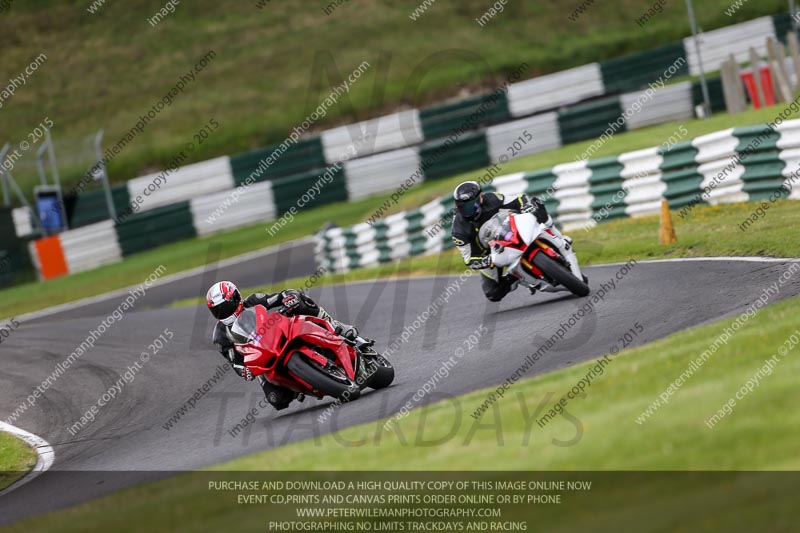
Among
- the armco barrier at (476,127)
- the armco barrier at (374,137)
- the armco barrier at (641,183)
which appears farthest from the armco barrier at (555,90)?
the armco barrier at (641,183)

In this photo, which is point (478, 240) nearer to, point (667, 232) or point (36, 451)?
point (667, 232)

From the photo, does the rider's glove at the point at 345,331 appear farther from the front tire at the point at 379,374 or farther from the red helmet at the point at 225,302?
the red helmet at the point at 225,302

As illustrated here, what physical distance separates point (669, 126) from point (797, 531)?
872 inches

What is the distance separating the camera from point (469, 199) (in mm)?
12672

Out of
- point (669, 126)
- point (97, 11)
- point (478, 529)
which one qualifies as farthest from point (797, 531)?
point (97, 11)

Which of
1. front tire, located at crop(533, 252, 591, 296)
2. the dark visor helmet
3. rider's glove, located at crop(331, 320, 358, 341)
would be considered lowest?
front tire, located at crop(533, 252, 591, 296)

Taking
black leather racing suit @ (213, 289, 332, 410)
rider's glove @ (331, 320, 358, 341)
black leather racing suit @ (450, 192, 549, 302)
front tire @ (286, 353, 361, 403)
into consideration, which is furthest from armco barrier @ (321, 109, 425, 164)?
front tire @ (286, 353, 361, 403)

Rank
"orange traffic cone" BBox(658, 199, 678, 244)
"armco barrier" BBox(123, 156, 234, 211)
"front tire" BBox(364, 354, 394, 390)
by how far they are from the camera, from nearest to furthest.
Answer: "front tire" BBox(364, 354, 394, 390), "orange traffic cone" BBox(658, 199, 678, 244), "armco barrier" BBox(123, 156, 234, 211)

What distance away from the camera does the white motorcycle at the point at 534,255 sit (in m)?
12.2

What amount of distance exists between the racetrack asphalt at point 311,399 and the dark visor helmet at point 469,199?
1.25m

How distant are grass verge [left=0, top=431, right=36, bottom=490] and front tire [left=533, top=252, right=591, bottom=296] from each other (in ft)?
18.2

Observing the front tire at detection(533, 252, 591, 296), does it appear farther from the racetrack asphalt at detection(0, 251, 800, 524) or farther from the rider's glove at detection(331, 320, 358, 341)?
the rider's glove at detection(331, 320, 358, 341)

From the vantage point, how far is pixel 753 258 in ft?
41.8

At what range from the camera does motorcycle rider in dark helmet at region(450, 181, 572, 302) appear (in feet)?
41.7
